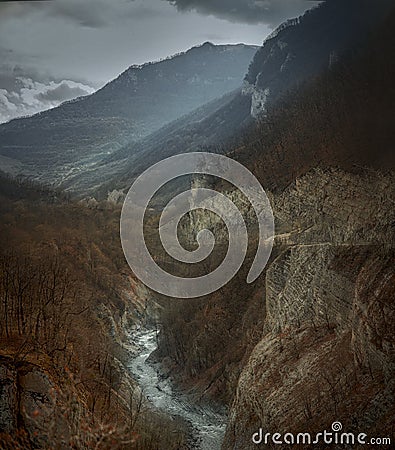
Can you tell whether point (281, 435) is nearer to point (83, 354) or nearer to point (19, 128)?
point (83, 354)

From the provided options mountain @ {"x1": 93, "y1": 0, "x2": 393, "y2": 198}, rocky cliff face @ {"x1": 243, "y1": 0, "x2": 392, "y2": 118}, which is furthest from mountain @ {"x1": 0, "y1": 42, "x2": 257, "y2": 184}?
rocky cliff face @ {"x1": 243, "y1": 0, "x2": 392, "y2": 118}

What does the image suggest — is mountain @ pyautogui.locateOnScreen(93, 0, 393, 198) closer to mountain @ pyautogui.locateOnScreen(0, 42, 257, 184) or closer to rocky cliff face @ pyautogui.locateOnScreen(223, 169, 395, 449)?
mountain @ pyautogui.locateOnScreen(0, 42, 257, 184)

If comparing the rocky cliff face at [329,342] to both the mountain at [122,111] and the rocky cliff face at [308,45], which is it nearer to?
the rocky cliff face at [308,45]

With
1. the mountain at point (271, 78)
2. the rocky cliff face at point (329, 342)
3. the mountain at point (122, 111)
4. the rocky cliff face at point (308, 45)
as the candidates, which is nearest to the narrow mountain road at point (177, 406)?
the rocky cliff face at point (329, 342)

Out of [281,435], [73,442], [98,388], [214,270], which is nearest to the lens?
[73,442]

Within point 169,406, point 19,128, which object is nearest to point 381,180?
point 169,406

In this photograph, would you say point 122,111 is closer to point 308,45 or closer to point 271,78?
point 271,78
